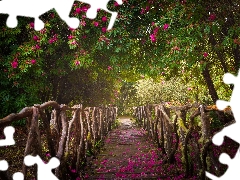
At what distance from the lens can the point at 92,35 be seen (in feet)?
33.9

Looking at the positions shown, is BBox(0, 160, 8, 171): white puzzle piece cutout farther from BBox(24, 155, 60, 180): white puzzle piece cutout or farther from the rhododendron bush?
the rhododendron bush

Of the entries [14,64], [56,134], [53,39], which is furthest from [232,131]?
[53,39]

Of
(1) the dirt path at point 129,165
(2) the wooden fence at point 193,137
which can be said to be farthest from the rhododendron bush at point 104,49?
(1) the dirt path at point 129,165

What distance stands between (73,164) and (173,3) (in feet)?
13.7

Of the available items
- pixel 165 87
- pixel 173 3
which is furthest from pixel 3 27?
pixel 165 87

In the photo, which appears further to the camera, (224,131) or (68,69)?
(68,69)

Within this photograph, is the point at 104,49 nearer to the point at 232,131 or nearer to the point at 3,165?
the point at 232,131

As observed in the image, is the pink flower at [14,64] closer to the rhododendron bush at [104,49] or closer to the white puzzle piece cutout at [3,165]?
the rhododendron bush at [104,49]

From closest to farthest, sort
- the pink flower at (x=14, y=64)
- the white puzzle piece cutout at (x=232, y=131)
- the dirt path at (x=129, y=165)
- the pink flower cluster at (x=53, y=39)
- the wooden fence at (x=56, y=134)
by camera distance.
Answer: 1. the white puzzle piece cutout at (x=232, y=131)
2. the wooden fence at (x=56, y=134)
3. the dirt path at (x=129, y=165)
4. the pink flower at (x=14, y=64)
5. the pink flower cluster at (x=53, y=39)

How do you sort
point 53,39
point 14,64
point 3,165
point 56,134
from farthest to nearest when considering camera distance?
point 53,39, point 14,64, point 56,134, point 3,165

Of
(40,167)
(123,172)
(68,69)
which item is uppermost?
(68,69)

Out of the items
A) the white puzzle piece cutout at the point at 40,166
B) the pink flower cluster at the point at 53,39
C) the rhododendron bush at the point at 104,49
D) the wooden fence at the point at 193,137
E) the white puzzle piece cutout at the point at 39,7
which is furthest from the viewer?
the pink flower cluster at the point at 53,39

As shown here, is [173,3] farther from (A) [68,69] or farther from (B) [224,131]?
(A) [68,69]

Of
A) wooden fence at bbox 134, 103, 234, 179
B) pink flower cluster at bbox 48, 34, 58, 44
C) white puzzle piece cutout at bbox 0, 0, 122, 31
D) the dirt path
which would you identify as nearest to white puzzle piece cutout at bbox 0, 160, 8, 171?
white puzzle piece cutout at bbox 0, 0, 122, 31
